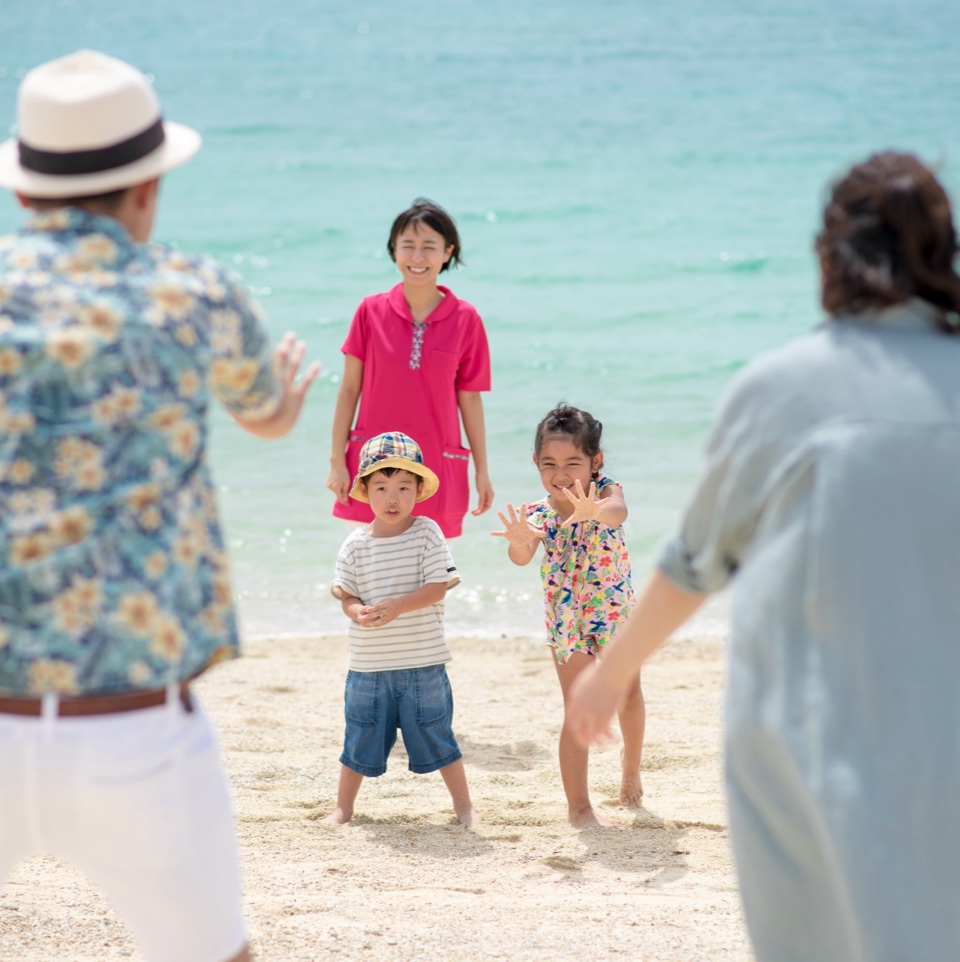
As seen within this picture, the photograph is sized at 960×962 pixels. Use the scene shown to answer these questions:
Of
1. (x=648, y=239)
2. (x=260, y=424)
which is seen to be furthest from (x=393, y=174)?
(x=260, y=424)

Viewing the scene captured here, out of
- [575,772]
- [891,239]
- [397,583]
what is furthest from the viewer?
[397,583]

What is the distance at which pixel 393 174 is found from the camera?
899 inches

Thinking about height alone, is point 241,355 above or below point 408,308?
below

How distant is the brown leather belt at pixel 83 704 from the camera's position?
1950mm

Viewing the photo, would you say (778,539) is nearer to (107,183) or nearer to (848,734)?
(848,734)

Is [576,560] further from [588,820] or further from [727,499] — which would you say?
[727,499]

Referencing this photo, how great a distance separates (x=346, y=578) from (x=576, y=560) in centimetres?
81

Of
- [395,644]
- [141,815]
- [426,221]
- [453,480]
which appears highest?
[426,221]

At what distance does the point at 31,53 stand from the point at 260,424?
41.7 metres

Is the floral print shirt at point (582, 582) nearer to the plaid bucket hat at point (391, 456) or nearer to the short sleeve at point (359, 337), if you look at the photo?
the plaid bucket hat at point (391, 456)

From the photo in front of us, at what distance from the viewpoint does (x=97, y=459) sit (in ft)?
6.38

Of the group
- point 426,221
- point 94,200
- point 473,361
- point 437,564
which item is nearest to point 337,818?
point 437,564

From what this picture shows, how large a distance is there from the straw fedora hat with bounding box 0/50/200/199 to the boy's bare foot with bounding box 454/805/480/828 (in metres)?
3.07

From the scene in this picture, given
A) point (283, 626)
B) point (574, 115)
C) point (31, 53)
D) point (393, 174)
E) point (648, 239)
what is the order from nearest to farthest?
point (283, 626), point (648, 239), point (393, 174), point (574, 115), point (31, 53)
